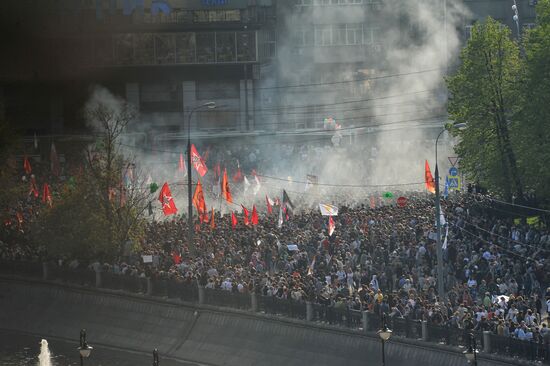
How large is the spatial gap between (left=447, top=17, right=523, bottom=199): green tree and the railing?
14.5 meters

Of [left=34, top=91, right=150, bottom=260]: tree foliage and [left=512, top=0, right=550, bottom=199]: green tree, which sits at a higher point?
[left=512, top=0, right=550, bottom=199]: green tree

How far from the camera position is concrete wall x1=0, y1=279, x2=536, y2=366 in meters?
42.9

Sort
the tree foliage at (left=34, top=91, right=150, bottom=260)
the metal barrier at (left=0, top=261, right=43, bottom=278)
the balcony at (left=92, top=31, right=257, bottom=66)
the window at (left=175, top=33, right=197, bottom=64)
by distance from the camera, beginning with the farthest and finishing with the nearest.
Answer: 1. the window at (left=175, top=33, right=197, bottom=64)
2. the balcony at (left=92, top=31, right=257, bottom=66)
3. the metal barrier at (left=0, top=261, right=43, bottom=278)
4. the tree foliage at (left=34, top=91, right=150, bottom=260)

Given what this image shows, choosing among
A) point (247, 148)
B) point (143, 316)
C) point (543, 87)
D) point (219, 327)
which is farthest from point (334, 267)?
point (247, 148)

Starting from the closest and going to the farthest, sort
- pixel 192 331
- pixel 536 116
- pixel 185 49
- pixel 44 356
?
pixel 192 331 → pixel 44 356 → pixel 536 116 → pixel 185 49

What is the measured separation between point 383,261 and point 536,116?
10468 mm

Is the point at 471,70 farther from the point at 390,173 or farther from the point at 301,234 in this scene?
the point at 390,173

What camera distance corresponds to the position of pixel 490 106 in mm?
60219

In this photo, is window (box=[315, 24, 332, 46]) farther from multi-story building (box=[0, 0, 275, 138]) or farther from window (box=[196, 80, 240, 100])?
window (box=[196, 80, 240, 100])

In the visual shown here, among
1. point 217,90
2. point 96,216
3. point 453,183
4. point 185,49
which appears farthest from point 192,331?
point 217,90

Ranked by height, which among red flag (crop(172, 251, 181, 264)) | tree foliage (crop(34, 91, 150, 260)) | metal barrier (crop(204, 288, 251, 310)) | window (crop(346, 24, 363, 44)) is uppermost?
window (crop(346, 24, 363, 44))

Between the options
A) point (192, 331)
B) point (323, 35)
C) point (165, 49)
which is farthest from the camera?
point (323, 35)

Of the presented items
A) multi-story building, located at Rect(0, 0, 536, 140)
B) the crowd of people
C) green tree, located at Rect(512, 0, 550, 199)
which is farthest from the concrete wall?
multi-story building, located at Rect(0, 0, 536, 140)

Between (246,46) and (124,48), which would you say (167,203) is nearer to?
(124,48)
